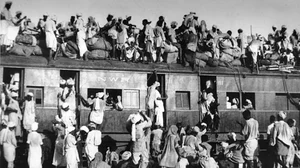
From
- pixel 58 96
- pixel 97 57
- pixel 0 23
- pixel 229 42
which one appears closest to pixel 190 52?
pixel 229 42

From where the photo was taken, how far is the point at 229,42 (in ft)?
69.8

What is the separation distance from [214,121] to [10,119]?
7.81 meters

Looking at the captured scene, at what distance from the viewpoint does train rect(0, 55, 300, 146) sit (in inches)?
714

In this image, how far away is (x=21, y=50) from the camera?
17984 mm

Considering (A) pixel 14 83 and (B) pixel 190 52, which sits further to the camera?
(B) pixel 190 52

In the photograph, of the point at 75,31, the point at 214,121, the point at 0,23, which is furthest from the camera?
the point at 214,121

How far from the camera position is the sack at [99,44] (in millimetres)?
19062

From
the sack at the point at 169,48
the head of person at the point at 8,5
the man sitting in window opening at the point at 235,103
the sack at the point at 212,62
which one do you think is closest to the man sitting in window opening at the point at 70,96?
the head of person at the point at 8,5

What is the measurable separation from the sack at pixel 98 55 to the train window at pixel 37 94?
7.13ft

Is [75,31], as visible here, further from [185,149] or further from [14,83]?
[185,149]

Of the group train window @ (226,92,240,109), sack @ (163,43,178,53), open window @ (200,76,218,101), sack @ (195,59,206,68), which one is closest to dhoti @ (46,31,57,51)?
sack @ (163,43,178,53)

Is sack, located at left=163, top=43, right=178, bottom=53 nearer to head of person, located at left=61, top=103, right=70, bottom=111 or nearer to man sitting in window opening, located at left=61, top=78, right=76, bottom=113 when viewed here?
man sitting in window opening, located at left=61, top=78, right=76, bottom=113

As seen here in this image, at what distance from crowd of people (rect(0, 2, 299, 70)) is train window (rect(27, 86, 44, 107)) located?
3.85 feet

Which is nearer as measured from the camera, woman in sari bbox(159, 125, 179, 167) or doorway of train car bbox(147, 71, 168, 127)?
woman in sari bbox(159, 125, 179, 167)
